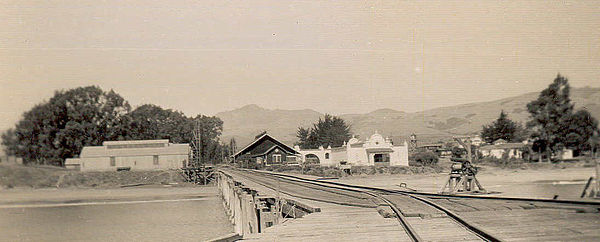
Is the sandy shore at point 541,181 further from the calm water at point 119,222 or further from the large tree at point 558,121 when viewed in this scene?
the calm water at point 119,222

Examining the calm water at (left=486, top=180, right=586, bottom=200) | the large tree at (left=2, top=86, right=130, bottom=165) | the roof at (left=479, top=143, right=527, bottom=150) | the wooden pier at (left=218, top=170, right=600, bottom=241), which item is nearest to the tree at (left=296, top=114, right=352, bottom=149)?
the large tree at (left=2, top=86, right=130, bottom=165)

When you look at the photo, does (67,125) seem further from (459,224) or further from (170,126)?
(459,224)

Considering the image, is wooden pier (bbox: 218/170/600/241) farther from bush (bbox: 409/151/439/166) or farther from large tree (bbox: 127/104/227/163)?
bush (bbox: 409/151/439/166)

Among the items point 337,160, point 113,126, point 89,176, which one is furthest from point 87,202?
point 337,160

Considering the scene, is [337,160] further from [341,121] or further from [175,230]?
[175,230]

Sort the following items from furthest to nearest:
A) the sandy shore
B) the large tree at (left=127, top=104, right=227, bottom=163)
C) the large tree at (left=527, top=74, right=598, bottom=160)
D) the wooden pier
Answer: the large tree at (left=127, top=104, right=227, bottom=163) → the sandy shore → the large tree at (left=527, top=74, right=598, bottom=160) → the wooden pier
